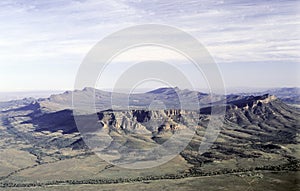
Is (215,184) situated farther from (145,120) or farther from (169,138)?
(145,120)

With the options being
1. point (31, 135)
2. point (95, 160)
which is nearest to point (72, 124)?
point (31, 135)

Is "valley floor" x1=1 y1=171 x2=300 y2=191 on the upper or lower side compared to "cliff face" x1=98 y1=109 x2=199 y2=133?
lower

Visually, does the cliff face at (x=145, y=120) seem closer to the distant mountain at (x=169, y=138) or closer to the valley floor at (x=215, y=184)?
the distant mountain at (x=169, y=138)

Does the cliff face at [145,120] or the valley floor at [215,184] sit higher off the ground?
the cliff face at [145,120]

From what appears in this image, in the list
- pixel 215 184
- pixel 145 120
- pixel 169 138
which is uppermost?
pixel 145 120

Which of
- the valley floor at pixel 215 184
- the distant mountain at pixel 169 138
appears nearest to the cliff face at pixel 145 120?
the distant mountain at pixel 169 138

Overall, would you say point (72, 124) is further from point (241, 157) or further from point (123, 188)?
point (123, 188)

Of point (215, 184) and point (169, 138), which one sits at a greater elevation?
point (169, 138)

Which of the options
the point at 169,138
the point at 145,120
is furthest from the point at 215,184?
the point at 145,120

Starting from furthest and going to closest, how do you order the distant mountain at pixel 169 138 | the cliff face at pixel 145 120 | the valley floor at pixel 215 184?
the cliff face at pixel 145 120 → the distant mountain at pixel 169 138 → the valley floor at pixel 215 184

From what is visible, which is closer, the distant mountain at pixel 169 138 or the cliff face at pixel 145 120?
the distant mountain at pixel 169 138

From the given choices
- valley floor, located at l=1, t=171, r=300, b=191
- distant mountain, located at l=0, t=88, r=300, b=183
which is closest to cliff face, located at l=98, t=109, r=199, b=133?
distant mountain, located at l=0, t=88, r=300, b=183

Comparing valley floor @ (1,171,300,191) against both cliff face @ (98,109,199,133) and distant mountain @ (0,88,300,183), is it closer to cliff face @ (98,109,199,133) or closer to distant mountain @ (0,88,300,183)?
distant mountain @ (0,88,300,183)
